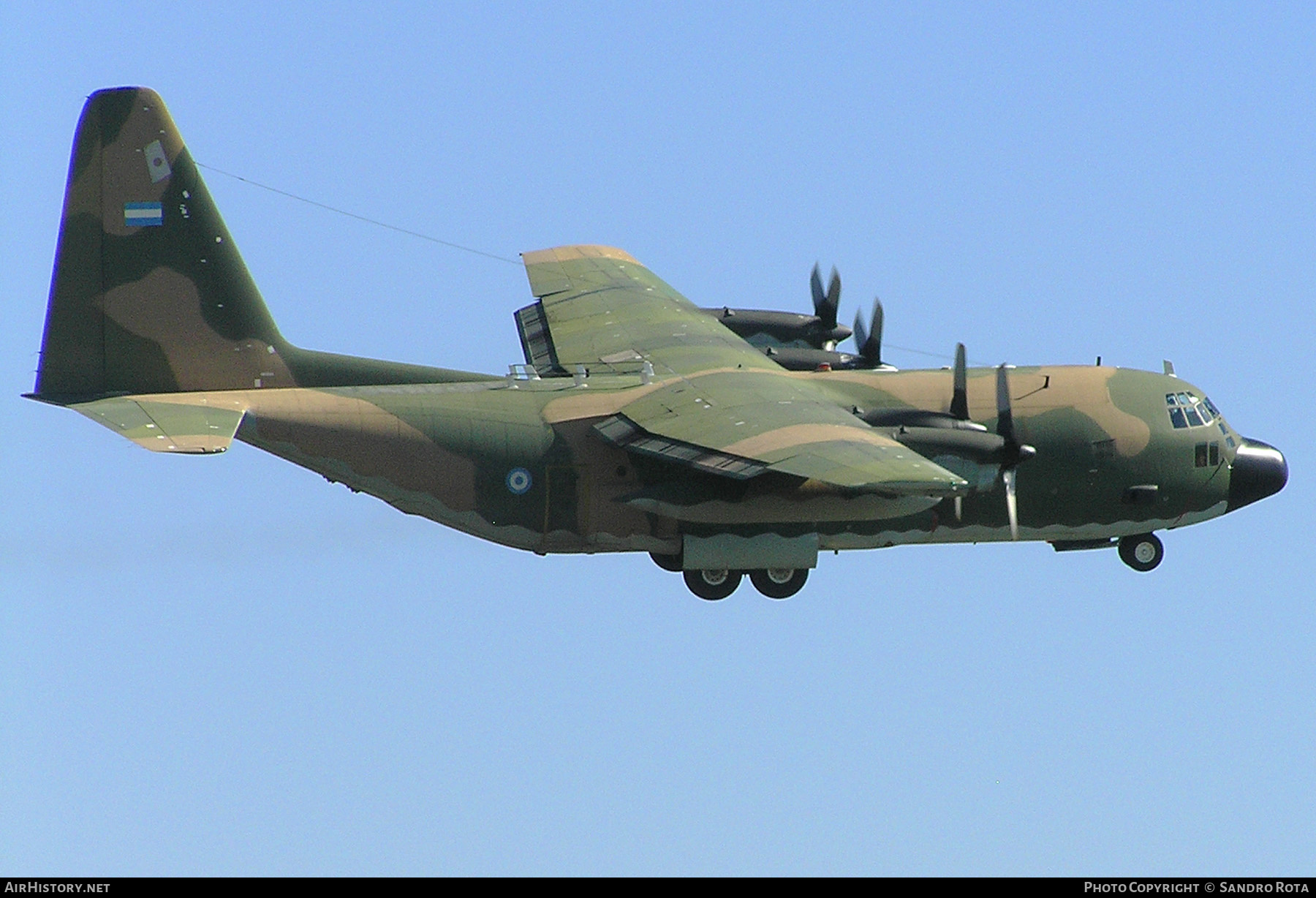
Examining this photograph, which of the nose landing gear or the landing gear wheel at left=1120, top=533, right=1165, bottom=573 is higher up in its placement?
the landing gear wheel at left=1120, top=533, right=1165, bottom=573

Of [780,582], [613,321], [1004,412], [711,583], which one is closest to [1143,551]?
[1004,412]

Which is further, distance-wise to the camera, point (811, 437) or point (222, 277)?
point (222, 277)

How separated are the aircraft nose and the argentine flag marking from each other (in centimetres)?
1998

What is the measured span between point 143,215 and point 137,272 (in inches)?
40.1

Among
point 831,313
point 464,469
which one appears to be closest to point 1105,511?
point 831,313

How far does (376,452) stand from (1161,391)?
1438 cm

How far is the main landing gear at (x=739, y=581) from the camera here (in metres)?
41.5

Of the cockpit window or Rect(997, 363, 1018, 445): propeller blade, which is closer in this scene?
Rect(997, 363, 1018, 445): propeller blade

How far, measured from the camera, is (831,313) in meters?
48.3

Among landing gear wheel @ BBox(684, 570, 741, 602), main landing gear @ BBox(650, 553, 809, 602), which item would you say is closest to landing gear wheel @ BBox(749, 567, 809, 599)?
main landing gear @ BBox(650, 553, 809, 602)

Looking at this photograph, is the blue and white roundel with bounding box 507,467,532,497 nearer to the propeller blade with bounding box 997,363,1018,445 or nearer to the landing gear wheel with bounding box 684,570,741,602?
the landing gear wheel with bounding box 684,570,741,602

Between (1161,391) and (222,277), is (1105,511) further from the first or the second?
(222,277)

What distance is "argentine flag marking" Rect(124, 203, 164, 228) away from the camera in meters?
41.5

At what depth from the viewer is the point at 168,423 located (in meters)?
39.1
